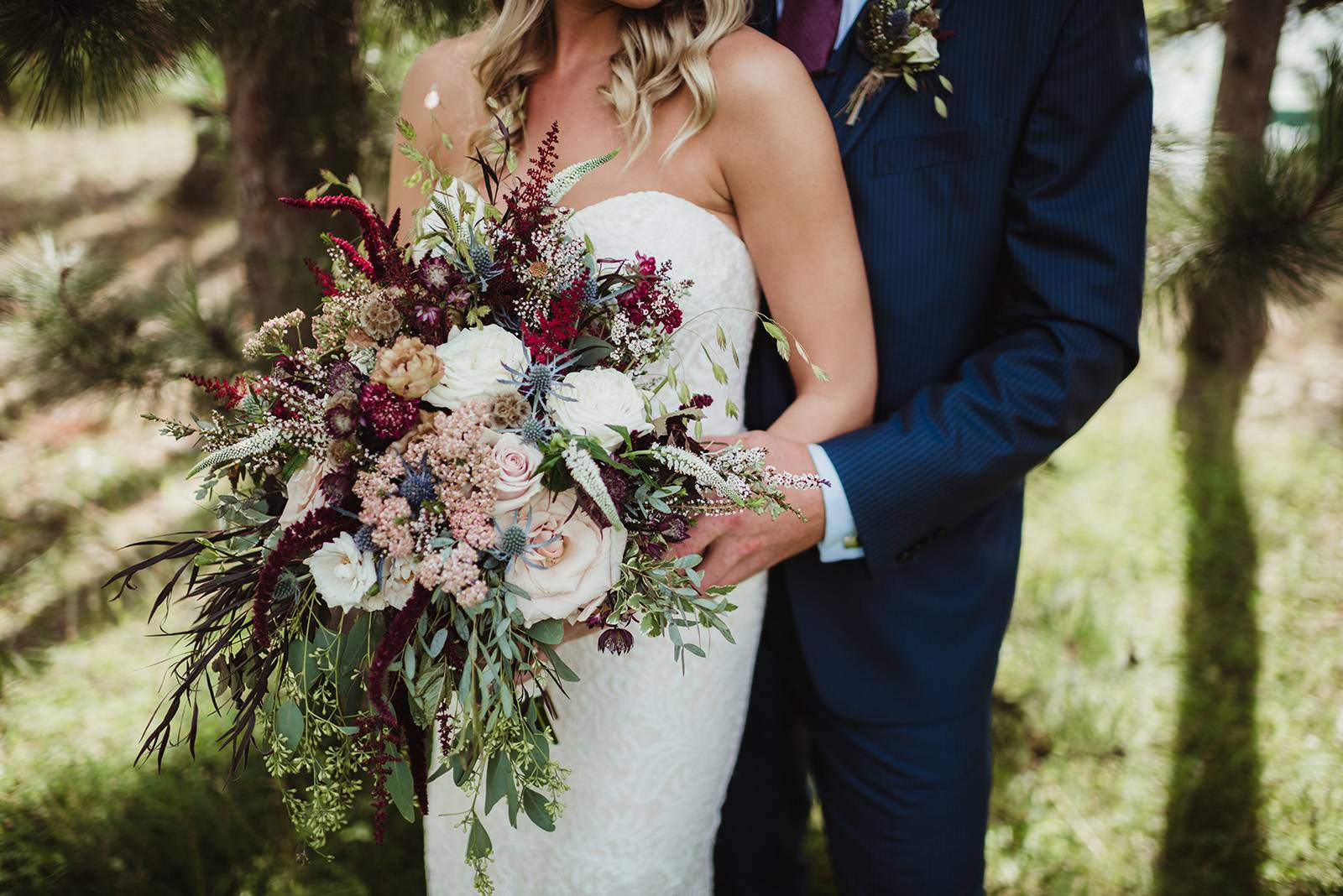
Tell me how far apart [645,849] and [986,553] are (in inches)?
35.8

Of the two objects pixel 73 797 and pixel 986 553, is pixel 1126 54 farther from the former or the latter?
pixel 73 797

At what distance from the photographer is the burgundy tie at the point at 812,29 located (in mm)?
1658

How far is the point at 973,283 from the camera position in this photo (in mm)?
1685

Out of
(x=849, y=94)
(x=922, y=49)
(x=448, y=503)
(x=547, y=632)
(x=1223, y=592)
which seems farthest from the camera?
(x=1223, y=592)

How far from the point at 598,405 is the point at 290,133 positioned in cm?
165

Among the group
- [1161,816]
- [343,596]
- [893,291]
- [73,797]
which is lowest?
[1161,816]

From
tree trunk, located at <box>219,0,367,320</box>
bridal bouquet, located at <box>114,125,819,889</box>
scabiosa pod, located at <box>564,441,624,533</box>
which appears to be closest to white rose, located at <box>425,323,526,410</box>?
bridal bouquet, located at <box>114,125,819,889</box>

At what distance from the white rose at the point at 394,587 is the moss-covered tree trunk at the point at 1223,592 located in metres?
2.01

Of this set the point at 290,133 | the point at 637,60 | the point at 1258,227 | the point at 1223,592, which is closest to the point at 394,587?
the point at 637,60

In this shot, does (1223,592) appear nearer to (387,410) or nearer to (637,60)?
(637,60)

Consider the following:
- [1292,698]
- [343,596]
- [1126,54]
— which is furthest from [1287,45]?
[343,596]

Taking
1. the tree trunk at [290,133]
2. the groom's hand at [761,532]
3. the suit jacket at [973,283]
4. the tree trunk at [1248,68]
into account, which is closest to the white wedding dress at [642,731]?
the groom's hand at [761,532]

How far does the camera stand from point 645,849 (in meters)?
1.68

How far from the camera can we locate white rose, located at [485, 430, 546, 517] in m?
1.13
